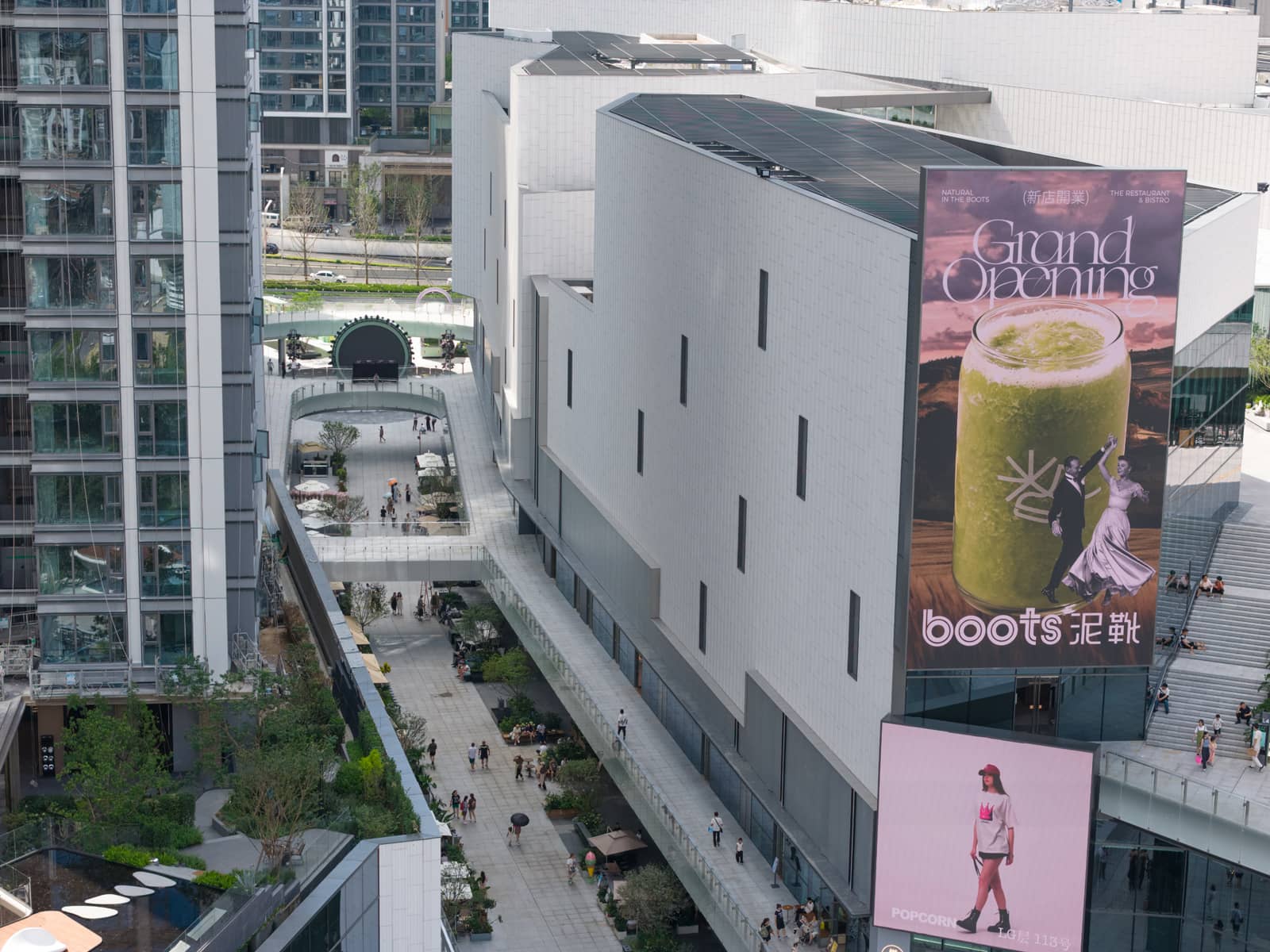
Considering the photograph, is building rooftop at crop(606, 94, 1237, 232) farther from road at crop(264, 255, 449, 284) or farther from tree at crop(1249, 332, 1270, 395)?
road at crop(264, 255, 449, 284)

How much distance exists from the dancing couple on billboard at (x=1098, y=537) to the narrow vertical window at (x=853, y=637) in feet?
19.1

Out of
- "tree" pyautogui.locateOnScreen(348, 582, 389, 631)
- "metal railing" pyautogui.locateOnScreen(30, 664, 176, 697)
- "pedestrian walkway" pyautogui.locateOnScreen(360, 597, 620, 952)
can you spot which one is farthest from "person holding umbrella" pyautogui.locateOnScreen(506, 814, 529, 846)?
"tree" pyautogui.locateOnScreen(348, 582, 389, 631)

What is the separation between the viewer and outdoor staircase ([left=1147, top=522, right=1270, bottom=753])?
62844 mm

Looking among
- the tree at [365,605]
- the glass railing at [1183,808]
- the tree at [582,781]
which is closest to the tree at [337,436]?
the tree at [365,605]

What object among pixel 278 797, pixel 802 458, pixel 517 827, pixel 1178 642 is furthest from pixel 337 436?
pixel 278 797

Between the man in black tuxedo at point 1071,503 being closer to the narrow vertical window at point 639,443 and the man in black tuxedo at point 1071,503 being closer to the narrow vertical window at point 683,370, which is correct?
the narrow vertical window at point 683,370

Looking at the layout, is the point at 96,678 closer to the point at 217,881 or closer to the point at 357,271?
the point at 217,881

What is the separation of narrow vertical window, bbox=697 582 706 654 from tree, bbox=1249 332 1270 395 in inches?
1300

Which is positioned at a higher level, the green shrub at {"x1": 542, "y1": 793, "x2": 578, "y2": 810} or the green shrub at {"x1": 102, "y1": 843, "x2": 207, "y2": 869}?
the green shrub at {"x1": 102, "y1": 843, "x2": 207, "y2": 869}

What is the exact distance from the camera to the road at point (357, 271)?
189 metres

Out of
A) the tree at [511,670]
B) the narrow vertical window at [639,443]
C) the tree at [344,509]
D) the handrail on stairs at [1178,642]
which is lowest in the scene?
the tree at [511,670]

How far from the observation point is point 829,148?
74.4 metres

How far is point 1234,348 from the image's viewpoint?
2788 inches

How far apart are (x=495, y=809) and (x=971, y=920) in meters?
26.8
